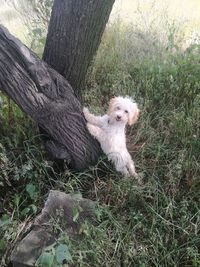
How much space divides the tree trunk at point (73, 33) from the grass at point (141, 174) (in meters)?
0.36

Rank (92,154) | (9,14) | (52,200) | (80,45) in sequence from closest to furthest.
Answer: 1. (52,200)
2. (92,154)
3. (80,45)
4. (9,14)

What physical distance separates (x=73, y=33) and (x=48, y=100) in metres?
0.70

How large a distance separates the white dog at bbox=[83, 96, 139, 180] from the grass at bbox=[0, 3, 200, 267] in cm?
10

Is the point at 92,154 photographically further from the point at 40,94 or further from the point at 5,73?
the point at 5,73

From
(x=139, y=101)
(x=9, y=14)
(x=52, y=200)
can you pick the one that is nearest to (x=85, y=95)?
(x=139, y=101)

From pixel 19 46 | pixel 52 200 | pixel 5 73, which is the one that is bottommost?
pixel 52 200

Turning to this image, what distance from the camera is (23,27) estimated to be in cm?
554

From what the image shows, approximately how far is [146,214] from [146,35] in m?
2.71

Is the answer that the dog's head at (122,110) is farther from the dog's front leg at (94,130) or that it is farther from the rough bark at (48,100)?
the rough bark at (48,100)

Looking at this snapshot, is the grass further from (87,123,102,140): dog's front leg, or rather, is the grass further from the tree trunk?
the tree trunk

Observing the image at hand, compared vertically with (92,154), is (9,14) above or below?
above

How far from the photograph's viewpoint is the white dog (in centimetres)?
326

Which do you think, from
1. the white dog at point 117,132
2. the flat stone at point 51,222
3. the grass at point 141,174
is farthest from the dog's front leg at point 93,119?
the flat stone at point 51,222

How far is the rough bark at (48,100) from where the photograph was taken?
313 cm
